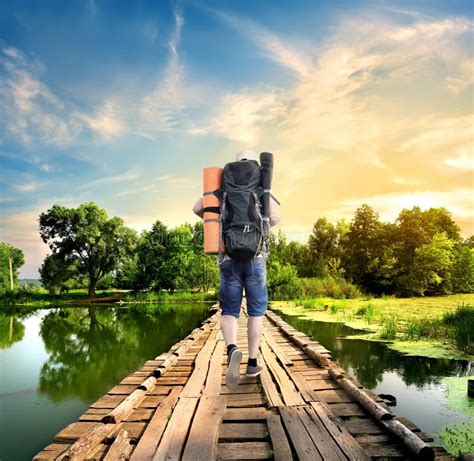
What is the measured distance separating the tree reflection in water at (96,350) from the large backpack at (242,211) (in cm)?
387

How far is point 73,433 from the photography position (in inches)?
115

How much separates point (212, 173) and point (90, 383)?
16.4 ft

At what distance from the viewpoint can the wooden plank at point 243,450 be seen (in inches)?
94.0

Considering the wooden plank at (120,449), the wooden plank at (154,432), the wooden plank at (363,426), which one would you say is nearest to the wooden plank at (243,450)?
the wooden plank at (154,432)

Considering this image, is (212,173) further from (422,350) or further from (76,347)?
(76,347)

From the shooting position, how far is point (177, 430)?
2.71 metres

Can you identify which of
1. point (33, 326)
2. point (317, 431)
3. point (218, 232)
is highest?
point (218, 232)

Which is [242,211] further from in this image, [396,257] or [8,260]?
[8,260]

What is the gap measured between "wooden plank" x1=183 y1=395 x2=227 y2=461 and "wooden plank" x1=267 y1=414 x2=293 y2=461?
0.36 m

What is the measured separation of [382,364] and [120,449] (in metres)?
5.33

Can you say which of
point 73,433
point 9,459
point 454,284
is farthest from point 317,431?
point 454,284

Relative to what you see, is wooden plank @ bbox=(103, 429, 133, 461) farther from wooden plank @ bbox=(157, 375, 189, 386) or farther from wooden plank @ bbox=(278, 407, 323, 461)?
wooden plank @ bbox=(157, 375, 189, 386)

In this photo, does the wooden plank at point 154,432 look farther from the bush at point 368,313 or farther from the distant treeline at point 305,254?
the distant treeline at point 305,254

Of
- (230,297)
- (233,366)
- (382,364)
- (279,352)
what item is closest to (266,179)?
(230,297)
